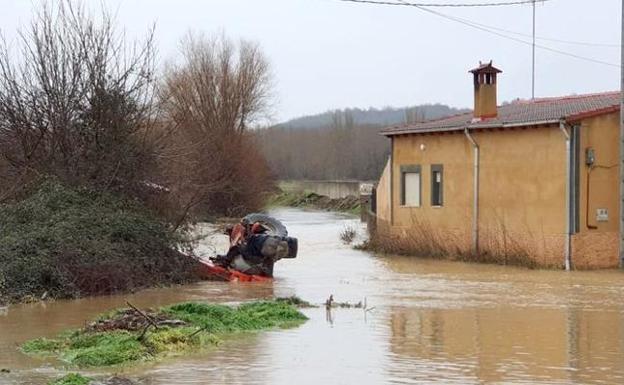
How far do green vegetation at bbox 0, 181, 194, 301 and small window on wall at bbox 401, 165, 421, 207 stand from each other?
10207mm

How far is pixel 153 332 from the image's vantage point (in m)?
12.8

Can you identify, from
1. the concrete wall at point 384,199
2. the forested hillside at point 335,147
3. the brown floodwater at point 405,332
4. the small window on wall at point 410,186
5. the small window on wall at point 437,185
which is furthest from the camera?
the forested hillside at point 335,147

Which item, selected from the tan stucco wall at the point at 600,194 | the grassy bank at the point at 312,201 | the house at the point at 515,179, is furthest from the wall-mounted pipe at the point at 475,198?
the grassy bank at the point at 312,201

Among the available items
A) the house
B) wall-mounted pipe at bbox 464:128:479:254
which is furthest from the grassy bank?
wall-mounted pipe at bbox 464:128:479:254

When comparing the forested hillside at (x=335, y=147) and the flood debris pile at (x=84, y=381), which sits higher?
the forested hillside at (x=335, y=147)

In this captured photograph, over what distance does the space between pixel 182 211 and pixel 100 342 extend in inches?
501

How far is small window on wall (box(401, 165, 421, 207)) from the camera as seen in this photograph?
101 ft

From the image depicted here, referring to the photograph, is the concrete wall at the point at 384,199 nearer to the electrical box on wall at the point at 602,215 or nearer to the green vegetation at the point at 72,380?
the electrical box on wall at the point at 602,215

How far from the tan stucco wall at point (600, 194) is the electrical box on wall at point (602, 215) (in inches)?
Answer: 3.4

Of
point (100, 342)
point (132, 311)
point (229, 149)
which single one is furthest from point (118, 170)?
point (229, 149)

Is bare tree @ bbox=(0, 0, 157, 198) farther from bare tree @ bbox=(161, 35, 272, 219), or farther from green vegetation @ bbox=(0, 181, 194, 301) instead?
bare tree @ bbox=(161, 35, 272, 219)

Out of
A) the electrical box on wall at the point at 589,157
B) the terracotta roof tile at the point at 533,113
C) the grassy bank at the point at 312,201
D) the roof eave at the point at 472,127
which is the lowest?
the grassy bank at the point at 312,201

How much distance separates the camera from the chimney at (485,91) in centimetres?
2967

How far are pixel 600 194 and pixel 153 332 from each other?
1596 cm
